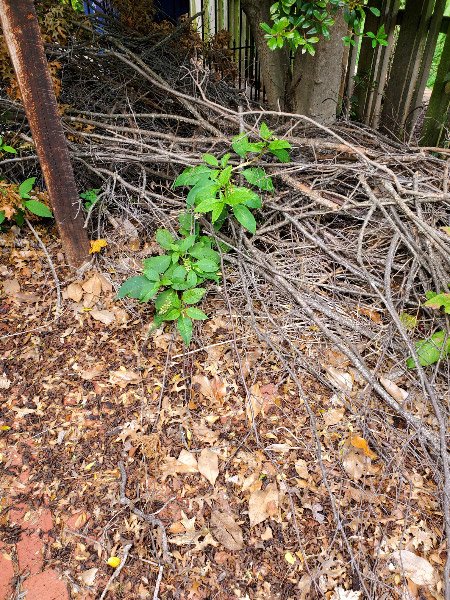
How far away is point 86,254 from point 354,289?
172cm

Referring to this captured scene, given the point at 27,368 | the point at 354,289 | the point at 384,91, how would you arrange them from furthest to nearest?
the point at 384,91, the point at 354,289, the point at 27,368

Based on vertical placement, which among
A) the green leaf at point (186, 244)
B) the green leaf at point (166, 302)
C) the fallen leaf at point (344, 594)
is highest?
the green leaf at point (186, 244)

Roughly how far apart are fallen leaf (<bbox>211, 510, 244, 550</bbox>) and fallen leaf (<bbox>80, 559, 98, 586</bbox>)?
477mm

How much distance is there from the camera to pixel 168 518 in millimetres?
1716

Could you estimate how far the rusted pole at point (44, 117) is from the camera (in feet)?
6.47

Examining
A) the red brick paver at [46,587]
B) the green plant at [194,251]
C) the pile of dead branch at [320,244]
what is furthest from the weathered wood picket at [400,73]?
the red brick paver at [46,587]

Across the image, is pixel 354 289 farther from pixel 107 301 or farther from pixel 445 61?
pixel 445 61

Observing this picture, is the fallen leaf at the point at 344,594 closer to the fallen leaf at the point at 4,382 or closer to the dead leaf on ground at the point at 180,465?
the dead leaf on ground at the point at 180,465

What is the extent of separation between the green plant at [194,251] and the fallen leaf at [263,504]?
0.79 metres

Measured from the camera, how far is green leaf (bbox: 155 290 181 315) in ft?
7.21

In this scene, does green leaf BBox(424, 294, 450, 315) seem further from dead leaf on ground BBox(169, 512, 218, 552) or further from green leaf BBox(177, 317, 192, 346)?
dead leaf on ground BBox(169, 512, 218, 552)

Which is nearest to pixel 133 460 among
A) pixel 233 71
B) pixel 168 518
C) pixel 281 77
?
pixel 168 518

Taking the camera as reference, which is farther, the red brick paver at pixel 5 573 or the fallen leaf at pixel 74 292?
the fallen leaf at pixel 74 292

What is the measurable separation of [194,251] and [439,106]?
2755mm
